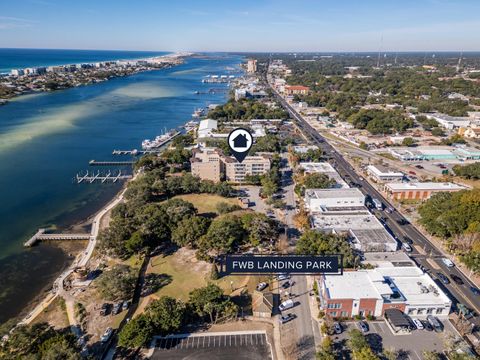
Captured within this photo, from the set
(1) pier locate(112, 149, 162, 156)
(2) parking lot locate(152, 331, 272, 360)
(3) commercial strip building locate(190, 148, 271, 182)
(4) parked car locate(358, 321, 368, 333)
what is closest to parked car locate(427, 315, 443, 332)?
(4) parked car locate(358, 321, 368, 333)

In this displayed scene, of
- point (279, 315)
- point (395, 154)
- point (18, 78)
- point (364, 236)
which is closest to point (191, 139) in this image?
point (395, 154)

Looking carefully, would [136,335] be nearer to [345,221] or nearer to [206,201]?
[206,201]

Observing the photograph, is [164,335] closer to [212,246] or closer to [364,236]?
[212,246]

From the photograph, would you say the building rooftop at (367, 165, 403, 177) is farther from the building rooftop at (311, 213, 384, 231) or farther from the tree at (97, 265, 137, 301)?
the tree at (97, 265, 137, 301)

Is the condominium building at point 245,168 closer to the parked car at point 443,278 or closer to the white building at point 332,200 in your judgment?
the white building at point 332,200

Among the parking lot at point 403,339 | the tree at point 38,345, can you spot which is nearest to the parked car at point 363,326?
the parking lot at point 403,339

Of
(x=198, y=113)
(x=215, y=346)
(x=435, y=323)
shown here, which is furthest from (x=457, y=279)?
(x=198, y=113)
